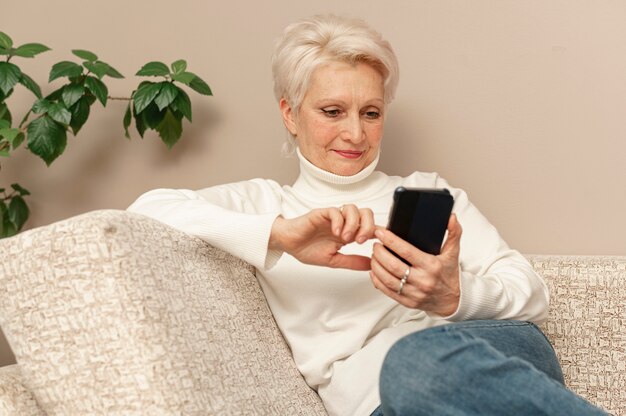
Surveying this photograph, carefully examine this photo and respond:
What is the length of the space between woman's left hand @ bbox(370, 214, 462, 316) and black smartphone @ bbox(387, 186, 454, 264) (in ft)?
0.05

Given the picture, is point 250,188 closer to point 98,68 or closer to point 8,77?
point 98,68

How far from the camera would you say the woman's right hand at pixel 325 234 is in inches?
45.8

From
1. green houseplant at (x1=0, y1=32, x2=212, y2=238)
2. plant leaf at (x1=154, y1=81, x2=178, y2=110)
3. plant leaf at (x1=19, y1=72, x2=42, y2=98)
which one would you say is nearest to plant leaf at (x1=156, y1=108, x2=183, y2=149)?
green houseplant at (x1=0, y1=32, x2=212, y2=238)

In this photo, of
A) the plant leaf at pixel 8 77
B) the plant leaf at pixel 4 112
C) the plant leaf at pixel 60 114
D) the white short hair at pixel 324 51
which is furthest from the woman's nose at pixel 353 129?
the plant leaf at pixel 4 112

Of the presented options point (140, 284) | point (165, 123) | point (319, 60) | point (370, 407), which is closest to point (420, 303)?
point (370, 407)

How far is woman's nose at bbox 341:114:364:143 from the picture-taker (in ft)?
4.98

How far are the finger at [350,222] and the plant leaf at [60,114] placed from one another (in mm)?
976

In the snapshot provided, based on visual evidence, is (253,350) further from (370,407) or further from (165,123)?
(165,123)

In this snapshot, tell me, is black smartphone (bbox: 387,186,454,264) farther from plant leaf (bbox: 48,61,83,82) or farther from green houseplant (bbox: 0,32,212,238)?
plant leaf (bbox: 48,61,83,82)

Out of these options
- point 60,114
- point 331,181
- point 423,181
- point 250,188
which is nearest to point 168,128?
point 60,114

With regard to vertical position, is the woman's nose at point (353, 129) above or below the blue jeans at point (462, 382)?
above

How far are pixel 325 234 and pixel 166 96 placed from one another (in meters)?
0.80

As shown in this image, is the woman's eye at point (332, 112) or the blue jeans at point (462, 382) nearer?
the blue jeans at point (462, 382)

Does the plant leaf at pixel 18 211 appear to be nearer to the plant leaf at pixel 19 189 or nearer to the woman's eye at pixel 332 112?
the plant leaf at pixel 19 189
